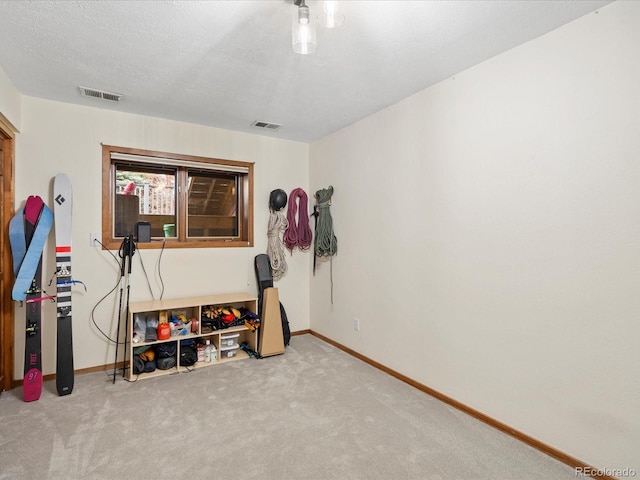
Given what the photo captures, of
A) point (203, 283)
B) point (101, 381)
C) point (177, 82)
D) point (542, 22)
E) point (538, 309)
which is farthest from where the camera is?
point (203, 283)

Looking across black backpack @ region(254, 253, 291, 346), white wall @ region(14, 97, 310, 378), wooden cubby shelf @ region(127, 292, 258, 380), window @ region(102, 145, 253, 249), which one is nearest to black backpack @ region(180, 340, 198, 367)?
wooden cubby shelf @ region(127, 292, 258, 380)

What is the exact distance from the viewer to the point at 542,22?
1876mm

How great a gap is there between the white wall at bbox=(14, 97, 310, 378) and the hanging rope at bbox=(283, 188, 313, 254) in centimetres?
A: 35

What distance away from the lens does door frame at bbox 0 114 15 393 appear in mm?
2688

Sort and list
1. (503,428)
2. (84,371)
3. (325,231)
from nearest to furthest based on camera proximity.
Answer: (503,428)
(84,371)
(325,231)

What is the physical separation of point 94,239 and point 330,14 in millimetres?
2952

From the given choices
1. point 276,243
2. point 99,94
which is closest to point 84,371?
point 276,243

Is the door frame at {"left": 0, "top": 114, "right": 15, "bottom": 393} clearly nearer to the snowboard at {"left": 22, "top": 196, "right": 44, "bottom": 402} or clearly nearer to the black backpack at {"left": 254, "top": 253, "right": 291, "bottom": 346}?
the snowboard at {"left": 22, "top": 196, "right": 44, "bottom": 402}

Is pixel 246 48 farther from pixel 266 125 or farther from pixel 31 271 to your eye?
pixel 31 271

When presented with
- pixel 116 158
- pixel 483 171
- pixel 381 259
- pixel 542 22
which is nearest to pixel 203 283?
pixel 116 158

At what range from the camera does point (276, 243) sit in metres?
4.09

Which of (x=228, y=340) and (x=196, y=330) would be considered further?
(x=228, y=340)

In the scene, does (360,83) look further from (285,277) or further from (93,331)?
(93,331)

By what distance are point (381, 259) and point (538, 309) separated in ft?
4.77
